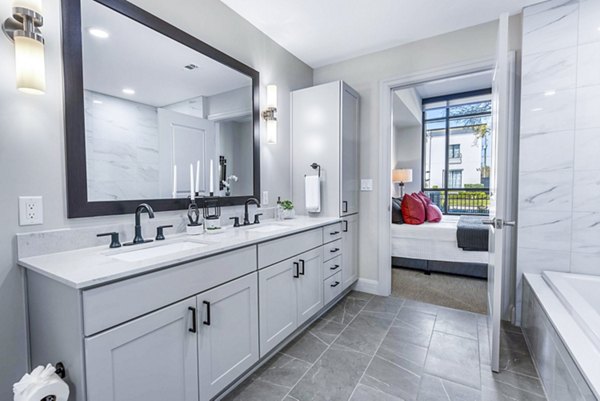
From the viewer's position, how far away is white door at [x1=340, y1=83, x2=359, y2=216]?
8.72 feet

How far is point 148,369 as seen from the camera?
110 cm

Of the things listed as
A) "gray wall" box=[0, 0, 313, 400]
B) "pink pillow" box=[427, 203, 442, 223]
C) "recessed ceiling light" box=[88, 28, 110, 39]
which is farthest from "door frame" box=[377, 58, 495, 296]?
"recessed ceiling light" box=[88, 28, 110, 39]

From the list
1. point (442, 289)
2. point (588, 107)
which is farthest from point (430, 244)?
point (588, 107)

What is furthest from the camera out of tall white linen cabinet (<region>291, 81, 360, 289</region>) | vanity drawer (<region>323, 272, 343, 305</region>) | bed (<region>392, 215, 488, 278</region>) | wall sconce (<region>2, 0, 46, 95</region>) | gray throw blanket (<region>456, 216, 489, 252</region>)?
bed (<region>392, 215, 488, 278</region>)

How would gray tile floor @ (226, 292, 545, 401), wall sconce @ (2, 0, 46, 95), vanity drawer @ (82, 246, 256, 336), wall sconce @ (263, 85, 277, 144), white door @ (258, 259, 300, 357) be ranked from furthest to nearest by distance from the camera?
wall sconce @ (263, 85, 277, 144), white door @ (258, 259, 300, 357), gray tile floor @ (226, 292, 545, 401), wall sconce @ (2, 0, 46, 95), vanity drawer @ (82, 246, 256, 336)

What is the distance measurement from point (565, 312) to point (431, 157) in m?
4.74

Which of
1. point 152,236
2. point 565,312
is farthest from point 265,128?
point 565,312

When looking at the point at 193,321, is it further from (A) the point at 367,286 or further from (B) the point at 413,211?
(B) the point at 413,211

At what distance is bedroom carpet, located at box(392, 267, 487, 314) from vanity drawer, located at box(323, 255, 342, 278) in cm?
81

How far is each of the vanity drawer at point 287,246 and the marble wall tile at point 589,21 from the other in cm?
231

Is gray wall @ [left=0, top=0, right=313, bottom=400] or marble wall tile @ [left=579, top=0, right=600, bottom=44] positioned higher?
marble wall tile @ [left=579, top=0, right=600, bottom=44]

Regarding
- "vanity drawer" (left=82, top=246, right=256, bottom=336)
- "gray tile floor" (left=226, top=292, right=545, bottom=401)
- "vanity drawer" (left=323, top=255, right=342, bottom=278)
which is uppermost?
"vanity drawer" (left=82, top=246, right=256, bottom=336)

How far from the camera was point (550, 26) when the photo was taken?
2088 millimetres

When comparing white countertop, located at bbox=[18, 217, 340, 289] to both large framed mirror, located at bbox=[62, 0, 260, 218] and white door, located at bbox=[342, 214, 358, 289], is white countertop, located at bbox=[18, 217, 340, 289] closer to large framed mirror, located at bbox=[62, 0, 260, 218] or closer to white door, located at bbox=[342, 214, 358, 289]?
large framed mirror, located at bbox=[62, 0, 260, 218]
